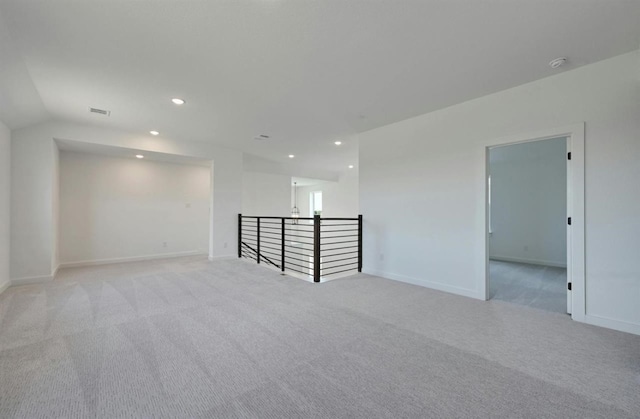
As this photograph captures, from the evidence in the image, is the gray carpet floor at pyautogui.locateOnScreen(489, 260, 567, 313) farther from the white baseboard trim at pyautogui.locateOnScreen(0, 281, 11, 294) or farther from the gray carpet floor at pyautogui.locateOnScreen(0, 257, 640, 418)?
the white baseboard trim at pyautogui.locateOnScreen(0, 281, 11, 294)

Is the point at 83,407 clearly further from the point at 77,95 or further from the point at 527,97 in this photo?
the point at 527,97

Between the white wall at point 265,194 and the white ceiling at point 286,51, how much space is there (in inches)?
150

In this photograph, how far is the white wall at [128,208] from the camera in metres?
5.15

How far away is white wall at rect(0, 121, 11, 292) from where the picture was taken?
11.5ft

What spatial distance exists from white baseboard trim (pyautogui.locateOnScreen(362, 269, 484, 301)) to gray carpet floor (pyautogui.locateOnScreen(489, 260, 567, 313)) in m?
0.28

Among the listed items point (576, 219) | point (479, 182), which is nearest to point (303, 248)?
point (479, 182)

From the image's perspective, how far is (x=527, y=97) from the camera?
296 centimetres

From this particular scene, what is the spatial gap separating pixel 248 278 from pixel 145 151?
317 centimetres

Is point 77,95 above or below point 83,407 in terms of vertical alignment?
above

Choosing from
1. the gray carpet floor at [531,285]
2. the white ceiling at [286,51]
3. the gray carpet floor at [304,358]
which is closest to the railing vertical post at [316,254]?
the gray carpet floor at [304,358]

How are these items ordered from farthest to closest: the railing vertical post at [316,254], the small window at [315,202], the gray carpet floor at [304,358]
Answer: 1. the small window at [315,202]
2. the railing vertical post at [316,254]
3. the gray carpet floor at [304,358]

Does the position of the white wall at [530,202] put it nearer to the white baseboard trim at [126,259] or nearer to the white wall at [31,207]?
the white baseboard trim at [126,259]

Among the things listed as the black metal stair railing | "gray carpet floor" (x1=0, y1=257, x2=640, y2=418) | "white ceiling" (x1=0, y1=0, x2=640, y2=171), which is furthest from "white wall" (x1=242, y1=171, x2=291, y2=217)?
"gray carpet floor" (x1=0, y1=257, x2=640, y2=418)

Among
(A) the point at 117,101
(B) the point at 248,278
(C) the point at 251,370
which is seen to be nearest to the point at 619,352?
(C) the point at 251,370
